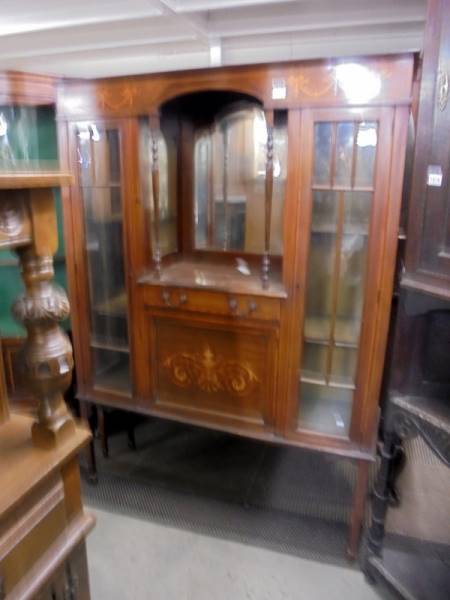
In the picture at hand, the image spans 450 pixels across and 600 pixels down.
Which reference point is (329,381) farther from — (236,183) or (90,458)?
(90,458)

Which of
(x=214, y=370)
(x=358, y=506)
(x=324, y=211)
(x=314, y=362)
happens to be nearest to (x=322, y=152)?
(x=324, y=211)

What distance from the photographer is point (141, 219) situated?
6.56 feet

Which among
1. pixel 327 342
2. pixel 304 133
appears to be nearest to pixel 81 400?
pixel 327 342

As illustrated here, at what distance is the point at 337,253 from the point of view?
179 cm

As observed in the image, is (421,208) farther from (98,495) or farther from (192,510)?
(98,495)

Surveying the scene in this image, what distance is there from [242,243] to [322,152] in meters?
0.73

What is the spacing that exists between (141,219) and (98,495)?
4.61ft

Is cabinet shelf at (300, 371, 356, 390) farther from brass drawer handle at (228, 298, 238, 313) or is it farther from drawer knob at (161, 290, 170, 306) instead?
drawer knob at (161, 290, 170, 306)

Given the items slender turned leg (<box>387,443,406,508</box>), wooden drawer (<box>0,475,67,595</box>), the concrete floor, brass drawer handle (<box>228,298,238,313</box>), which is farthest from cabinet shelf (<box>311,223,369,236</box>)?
the concrete floor

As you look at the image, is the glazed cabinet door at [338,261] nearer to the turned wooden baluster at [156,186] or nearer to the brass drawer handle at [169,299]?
the brass drawer handle at [169,299]

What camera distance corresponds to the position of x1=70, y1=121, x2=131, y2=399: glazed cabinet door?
6.59 ft

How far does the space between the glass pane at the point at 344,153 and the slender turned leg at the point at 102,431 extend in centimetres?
162

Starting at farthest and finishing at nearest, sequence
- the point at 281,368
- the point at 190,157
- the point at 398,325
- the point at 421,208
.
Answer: the point at 190,157, the point at 281,368, the point at 398,325, the point at 421,208

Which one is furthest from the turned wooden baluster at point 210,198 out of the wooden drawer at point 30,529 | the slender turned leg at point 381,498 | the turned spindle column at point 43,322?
the wooden drawer at point 30,529
